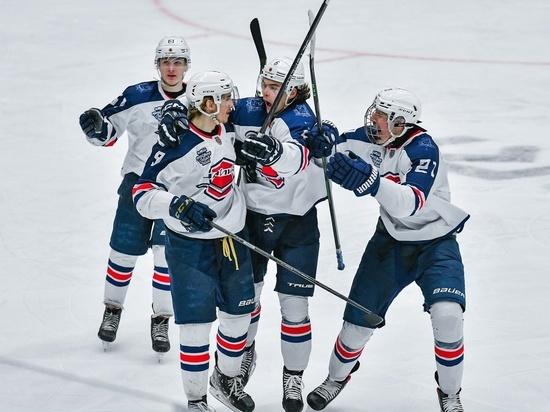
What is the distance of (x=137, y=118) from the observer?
4.74 m

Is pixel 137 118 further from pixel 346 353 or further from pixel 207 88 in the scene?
pixel 346 353

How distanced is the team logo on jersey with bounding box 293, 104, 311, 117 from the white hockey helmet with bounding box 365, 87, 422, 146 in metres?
0.25

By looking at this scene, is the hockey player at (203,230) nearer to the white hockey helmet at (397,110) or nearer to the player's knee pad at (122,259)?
the white hockey helmet at (397,110)

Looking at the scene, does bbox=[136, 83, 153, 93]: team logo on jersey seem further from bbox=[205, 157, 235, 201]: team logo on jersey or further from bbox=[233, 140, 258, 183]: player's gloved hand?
bbox=[205, 157, 235, 201]: team logo on jersey

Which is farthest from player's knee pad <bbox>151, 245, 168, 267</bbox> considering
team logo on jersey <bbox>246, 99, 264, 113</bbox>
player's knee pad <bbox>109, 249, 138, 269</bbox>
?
team logo on jersey <bbox>246, 99, 264, 113</bbox>

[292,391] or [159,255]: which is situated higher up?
[159,255]

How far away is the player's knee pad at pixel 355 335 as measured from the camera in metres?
4.20

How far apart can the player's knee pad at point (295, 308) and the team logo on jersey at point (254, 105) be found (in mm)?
739

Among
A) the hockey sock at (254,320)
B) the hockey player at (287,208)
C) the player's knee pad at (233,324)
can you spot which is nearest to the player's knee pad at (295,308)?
the hockey player at (287,208)

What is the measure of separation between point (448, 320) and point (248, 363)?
3.13 feet

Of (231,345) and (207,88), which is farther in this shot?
(231,345)

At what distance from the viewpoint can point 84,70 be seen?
8.79 m

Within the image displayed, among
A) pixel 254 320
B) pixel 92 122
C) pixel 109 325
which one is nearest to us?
pixel 254 320

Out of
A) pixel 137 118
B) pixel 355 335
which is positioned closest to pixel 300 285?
pixel 355 335
